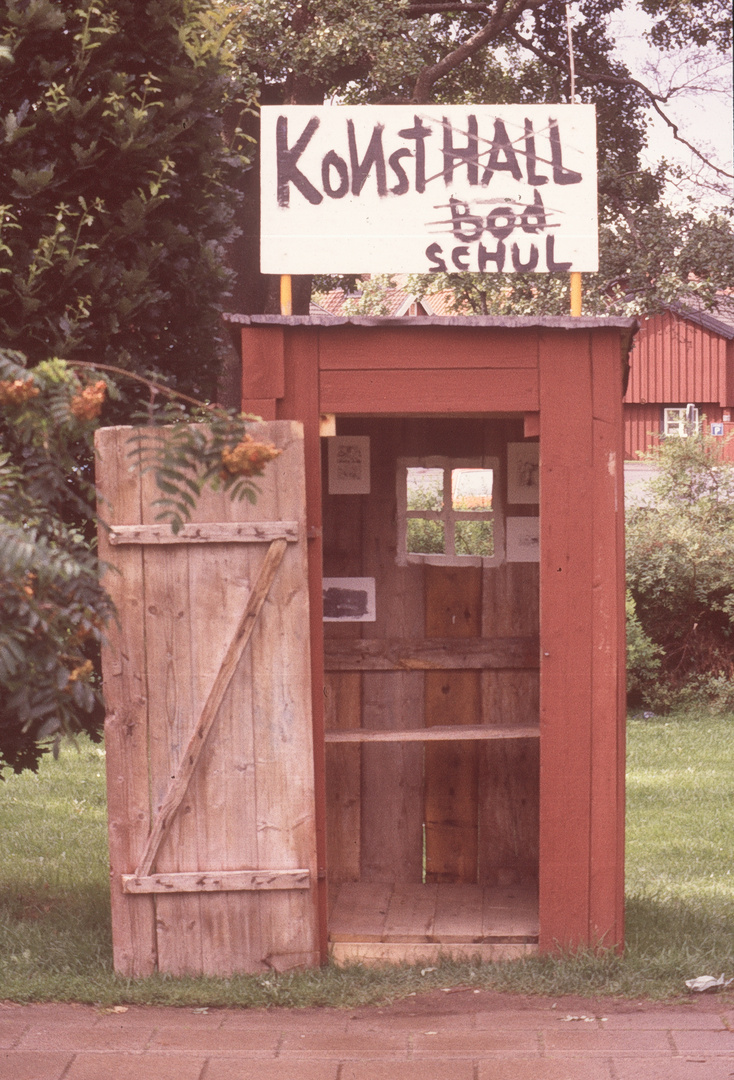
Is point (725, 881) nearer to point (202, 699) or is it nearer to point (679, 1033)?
point (679, 1033)

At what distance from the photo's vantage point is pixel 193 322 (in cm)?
566

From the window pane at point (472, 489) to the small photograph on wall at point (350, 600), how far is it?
0.62 meters

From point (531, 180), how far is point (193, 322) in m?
1.57

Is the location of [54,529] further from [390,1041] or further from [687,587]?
[687,587]

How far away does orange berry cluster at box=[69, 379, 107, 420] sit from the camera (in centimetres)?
302

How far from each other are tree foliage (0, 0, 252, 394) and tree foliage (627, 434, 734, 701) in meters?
7.64

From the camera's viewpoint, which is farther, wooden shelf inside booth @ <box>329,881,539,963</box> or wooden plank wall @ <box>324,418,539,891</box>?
wooden plank wall @ <box>324,418,539,891</box>

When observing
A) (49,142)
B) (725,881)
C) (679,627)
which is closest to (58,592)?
(49,142)

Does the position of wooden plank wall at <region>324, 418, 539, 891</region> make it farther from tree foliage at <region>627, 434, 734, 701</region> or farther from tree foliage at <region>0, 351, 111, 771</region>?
tree foliage at <region>627, 434, 734, 701</region>

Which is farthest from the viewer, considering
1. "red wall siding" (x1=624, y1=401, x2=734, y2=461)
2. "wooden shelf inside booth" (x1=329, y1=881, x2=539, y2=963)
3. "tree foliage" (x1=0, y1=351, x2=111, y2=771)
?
"red wall siding" (x1=624, y1=401, x2=734, y2=461)

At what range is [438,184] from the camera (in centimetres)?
524

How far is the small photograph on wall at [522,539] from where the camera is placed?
6500mm

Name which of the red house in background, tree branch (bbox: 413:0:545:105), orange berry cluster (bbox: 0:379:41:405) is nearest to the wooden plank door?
orange berry cluster (bbox: 0:379:41:405)

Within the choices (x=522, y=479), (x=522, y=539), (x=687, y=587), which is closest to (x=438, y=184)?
(x=522, y=479)
